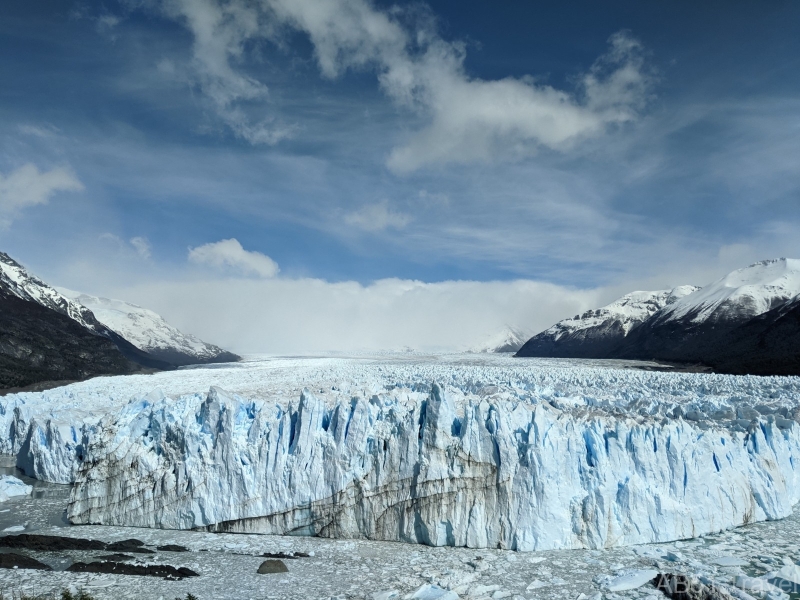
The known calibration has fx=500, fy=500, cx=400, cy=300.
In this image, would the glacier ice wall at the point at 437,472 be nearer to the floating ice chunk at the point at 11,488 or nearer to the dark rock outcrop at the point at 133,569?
the dark rock outcrop at the point at 133,569

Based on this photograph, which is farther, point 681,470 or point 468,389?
point 468,389

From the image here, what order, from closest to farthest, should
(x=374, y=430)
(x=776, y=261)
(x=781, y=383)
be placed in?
(x=374, y=430) → (x=781, y=383) → (x=776, y=261)

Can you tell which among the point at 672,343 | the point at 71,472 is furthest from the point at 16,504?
the point at 672,343

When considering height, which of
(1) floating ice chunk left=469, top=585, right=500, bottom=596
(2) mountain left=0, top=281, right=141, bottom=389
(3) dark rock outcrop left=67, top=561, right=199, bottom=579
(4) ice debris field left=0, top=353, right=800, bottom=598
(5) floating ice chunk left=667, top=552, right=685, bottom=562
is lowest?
(1) floating ice chunk left=469, top=585, right=500, bottom=596

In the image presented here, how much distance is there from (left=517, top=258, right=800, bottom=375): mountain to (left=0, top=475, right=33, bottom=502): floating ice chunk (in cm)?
5666

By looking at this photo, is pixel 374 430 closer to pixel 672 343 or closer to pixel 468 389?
pixel 468 389

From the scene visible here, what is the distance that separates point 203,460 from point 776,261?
388 feet

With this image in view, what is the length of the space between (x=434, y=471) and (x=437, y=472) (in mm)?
84

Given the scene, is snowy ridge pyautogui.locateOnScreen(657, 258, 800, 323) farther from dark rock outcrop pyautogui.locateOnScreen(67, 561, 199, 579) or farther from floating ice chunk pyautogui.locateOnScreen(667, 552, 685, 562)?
dark rock outcrop pyautogui.locateOnScreen(67, 561, 199, 579)

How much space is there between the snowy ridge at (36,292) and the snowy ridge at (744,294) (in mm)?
117053

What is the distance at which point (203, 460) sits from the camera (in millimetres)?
14922

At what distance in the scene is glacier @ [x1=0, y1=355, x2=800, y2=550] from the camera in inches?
508

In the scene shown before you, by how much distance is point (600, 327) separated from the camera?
115625 mm

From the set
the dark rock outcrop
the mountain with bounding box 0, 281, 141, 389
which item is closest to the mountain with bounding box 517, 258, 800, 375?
the dark rock outcrop
